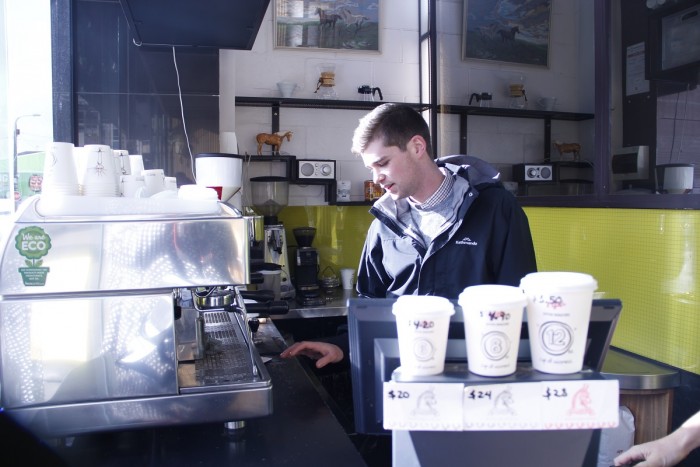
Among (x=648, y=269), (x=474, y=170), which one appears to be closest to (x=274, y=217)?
(x=474, y=170)

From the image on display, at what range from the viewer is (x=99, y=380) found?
47.3 inches

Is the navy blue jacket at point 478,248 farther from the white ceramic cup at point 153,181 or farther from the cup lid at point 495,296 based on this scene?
the cup lid at point 495,296

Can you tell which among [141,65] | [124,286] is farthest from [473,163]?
[141,65]

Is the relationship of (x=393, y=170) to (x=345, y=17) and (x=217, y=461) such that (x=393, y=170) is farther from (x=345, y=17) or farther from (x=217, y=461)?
(x=345, y=17)

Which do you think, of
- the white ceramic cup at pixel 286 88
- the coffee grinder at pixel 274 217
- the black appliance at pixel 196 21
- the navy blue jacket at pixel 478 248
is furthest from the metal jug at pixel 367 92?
the navy blue jacket at pixel 478 248

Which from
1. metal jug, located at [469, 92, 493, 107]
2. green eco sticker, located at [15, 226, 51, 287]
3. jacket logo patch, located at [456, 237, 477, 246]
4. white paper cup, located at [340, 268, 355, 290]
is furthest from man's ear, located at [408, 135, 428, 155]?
metal jug, located at [469, 92, 493, 107]

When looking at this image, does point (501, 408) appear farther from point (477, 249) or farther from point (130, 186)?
point (130, 186)

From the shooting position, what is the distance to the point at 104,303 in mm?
1193

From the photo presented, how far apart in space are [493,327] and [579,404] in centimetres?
16

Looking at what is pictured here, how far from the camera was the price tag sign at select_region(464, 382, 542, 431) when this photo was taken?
76cm

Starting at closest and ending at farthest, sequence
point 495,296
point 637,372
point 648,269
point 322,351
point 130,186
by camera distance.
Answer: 1. point 495,296
2. point 130,186
3. point 322,351
4. point 637,372
5. point 648,269

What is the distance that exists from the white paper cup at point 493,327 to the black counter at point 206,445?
0.52 metres

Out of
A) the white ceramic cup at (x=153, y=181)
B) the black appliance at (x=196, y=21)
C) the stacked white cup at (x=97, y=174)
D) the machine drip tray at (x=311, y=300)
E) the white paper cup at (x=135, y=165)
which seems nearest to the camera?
the stacked white cup at (x=97, y=174)

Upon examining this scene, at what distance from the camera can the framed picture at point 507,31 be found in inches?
160
